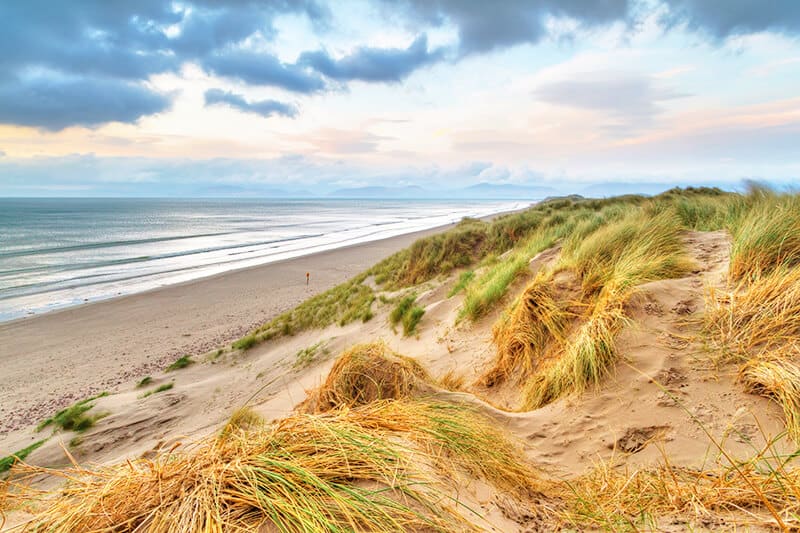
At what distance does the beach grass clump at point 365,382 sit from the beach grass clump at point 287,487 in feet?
4.07

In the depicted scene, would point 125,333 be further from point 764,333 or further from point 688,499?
point 764,333

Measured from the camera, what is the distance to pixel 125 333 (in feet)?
44.4

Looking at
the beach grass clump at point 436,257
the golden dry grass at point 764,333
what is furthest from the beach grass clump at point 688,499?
the beach grass clump at point 436,257

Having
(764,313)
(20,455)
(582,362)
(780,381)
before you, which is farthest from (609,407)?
(20,455)

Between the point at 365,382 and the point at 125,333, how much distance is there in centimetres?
1388

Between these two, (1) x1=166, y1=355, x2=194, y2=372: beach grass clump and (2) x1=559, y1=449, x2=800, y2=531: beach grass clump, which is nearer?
(2) x1=559, y1=449, x2=800, y2=531: beach grass clump

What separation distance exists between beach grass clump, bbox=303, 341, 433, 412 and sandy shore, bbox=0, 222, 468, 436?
8.62 meters

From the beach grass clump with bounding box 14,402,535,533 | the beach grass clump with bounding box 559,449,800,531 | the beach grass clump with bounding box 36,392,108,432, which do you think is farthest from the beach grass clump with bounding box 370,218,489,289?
the beach grass clump with bounding box 14,402,535,533

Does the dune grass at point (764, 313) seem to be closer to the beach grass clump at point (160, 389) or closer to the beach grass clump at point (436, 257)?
the beach grass clump at point (436, 257)

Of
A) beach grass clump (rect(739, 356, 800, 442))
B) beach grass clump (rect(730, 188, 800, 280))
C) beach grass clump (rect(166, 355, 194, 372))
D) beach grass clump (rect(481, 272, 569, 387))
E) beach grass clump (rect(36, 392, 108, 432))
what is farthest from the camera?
beach grass clump (rect(166, 355, 194, 372))

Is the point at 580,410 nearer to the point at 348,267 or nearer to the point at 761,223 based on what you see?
the point at 761,223

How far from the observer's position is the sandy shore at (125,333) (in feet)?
31.2

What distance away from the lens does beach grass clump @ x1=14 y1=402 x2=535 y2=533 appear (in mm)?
1562

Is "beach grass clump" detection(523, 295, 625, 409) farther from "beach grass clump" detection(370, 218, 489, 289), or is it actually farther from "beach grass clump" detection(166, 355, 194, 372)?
"beach grass clump" detection(166, 355, 194, 372)
